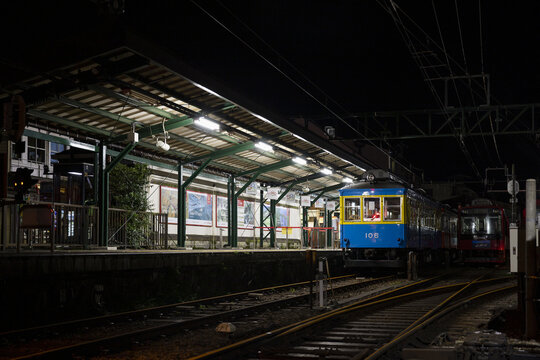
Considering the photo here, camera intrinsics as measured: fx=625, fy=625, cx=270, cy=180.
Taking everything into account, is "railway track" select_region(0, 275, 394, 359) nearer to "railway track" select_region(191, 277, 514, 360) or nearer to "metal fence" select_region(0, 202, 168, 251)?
"railway track" select_region(191, 277, 514, 360)

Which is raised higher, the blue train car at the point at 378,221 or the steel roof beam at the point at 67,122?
the steel roof beam at the point at 67,122

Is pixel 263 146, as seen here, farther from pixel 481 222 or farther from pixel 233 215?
pixel 481 222

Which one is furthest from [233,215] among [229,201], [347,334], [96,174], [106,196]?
[347,334]

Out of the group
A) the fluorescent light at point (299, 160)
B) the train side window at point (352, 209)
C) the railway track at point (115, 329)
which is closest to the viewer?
the railway track at point (115, 329)

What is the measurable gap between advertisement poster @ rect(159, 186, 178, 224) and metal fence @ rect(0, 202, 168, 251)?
2.09 metres

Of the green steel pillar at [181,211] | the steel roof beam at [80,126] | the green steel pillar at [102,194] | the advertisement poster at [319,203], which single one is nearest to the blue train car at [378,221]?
the green steel pillar at [181,211]

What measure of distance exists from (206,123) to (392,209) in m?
7.68

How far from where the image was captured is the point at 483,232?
29.2m

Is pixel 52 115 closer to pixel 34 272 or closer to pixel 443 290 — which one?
pixel 34 272

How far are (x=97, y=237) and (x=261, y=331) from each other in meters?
7.46

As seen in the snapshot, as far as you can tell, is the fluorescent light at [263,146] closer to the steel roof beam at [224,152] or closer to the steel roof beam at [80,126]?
the steel roof beam at [224,152]

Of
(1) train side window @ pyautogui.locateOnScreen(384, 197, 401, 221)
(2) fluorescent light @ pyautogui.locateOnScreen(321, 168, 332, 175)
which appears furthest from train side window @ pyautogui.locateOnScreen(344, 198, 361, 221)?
(2) fluorescent light @ pyautogui.locateOnScreen(321, 168, 332, 175)

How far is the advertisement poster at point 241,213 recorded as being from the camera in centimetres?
2514

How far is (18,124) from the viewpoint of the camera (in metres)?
11.7
